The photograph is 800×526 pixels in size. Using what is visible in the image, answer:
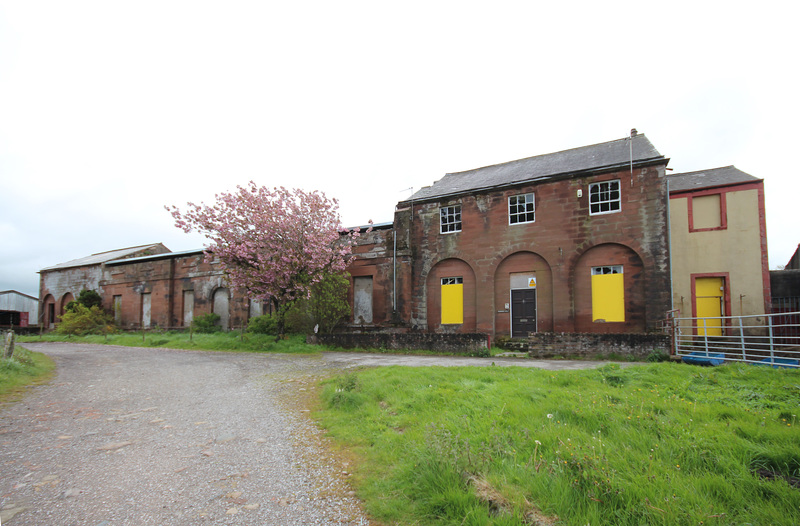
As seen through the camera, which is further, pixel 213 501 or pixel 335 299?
pixel 335 299

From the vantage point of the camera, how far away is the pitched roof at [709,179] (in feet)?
52.9

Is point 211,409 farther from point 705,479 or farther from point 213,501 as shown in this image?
point 705,479

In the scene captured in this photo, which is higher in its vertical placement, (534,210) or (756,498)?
(534,210)

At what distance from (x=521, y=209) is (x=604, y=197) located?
10.7 feet

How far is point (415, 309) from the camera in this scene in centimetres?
1897

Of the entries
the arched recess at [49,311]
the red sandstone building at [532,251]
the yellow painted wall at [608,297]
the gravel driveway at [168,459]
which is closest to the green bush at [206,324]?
the red sandstone building at [532,251]

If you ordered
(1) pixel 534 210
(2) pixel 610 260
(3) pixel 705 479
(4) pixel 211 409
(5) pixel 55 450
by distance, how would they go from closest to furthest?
1. (3) pixel 705 479
2. (5) pixel 55 450
3. (4) pixel 211 409
4. (2) pixel 610 260
5. (1) pixel 534 210

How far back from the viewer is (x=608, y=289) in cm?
1545

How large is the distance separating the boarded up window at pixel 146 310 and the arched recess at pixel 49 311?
1309 centimetres

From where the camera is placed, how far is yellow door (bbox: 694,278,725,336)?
15.8 meters

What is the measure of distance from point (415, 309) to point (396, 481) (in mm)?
15514

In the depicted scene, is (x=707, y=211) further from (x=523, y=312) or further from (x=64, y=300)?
(x=64, y=300)

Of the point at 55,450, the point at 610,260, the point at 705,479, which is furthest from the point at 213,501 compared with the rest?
the point at 610,260

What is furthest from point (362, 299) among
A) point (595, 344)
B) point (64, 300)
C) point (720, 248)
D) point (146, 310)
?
point (64, 300)
